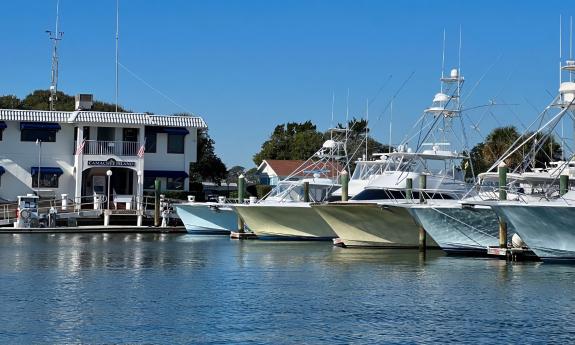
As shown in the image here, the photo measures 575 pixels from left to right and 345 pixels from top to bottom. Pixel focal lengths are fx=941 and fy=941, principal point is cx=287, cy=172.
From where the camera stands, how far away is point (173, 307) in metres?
23.4

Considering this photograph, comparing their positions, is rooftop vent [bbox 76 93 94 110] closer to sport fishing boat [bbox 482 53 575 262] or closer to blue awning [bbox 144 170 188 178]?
blue awning [bbox 144 170 188 178]

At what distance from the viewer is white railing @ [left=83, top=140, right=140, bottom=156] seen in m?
58.9

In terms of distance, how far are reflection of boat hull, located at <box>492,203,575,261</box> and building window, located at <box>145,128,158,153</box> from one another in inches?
1307

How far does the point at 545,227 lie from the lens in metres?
31.5

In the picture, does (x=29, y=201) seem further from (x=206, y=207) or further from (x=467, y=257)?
(x=467, y=257)

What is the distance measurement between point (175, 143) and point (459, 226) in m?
29.0

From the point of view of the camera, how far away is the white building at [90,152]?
2293 inches

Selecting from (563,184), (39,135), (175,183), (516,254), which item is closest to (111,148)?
(39,135)

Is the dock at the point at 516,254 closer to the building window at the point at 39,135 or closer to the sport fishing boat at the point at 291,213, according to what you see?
the sport fishing boat at the point at 291,213

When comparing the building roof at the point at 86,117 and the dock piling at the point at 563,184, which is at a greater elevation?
the building roof at the point at 86,117

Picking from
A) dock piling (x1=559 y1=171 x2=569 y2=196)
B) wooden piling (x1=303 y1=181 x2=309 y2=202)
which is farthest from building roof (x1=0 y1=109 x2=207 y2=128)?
dock piling (x1=559 y1=171 x2=569 y2=196)

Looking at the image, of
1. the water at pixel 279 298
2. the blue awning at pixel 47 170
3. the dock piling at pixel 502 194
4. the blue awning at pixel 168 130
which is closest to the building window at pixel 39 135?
the blue awning at pixel 47 170

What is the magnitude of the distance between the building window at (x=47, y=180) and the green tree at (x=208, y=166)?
3326cm

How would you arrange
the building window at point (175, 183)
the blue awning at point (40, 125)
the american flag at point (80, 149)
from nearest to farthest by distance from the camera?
the american flag at point (80, 149)
the blue awning at point (40, 125)
the building window at point (175, 183)
